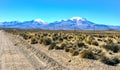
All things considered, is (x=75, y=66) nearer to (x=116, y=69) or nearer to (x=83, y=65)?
(x=83, y=65)

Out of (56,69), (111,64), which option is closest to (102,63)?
(111,64)

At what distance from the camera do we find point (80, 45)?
31.1 m

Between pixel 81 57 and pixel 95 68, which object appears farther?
pixel 81 57

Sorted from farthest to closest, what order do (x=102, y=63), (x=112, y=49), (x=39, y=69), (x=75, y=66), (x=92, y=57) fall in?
(x=112, y=49)
(x=92, y=57)
(x=102, y=63)
(x=75, y=66)
(x=39, y=69)

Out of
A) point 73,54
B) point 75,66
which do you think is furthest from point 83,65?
point 73,54

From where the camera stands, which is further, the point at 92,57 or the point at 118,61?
the point at 92,57

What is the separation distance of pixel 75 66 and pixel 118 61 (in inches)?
145

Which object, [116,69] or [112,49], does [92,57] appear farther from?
[112,49]

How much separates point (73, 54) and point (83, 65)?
5091 millimetres

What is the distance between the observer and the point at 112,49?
26.0 meters

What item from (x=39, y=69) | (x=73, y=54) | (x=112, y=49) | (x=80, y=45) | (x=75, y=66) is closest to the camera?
(x=39, y=69)

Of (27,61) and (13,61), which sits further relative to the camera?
(13,61)

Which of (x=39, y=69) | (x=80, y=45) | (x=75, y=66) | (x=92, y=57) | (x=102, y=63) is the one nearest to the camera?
(x=39, y=69)

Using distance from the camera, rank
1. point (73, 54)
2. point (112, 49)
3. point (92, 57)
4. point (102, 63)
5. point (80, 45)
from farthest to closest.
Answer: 1. point (80, 45)
2. point (112, 49)
3. point (73, 54)
4. point (92, 57)
5. point (102, 63)
